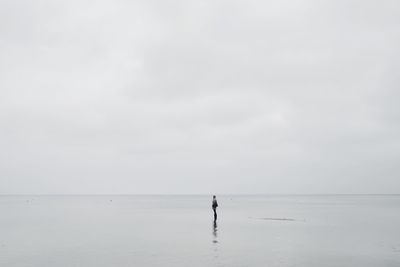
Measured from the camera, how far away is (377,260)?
30297 mm

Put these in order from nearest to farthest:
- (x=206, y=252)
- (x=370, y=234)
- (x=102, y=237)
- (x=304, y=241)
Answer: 1. (x=206, y=252)
2. (x=304, y=241)
3. (x=102, y=237)
4. (x=370, y=234)

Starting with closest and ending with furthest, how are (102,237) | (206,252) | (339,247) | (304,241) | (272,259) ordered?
(272,259) → (206,252) → (339,247) → (304,241) → (102,237)

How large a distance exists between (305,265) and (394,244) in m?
16.5

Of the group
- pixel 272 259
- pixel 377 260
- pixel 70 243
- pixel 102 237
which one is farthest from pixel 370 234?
pixel 70 243

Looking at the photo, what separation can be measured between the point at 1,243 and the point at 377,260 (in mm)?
34857

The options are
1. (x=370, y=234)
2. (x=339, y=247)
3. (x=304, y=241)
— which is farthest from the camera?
(x=370, y=234)

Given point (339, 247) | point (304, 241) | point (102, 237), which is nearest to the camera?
point (339, 247)

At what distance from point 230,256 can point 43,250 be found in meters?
16.8

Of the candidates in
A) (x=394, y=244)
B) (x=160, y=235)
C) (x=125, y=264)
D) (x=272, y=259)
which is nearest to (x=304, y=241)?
(x=394, y=244)

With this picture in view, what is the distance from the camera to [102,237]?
4400cm

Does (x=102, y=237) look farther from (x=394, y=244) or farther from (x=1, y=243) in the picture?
(x=394, y=244)

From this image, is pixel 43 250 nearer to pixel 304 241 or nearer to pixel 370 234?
pixel 304 241

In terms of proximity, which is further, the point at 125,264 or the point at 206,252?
the point at 206,252

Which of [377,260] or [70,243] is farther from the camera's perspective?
[70,243]
